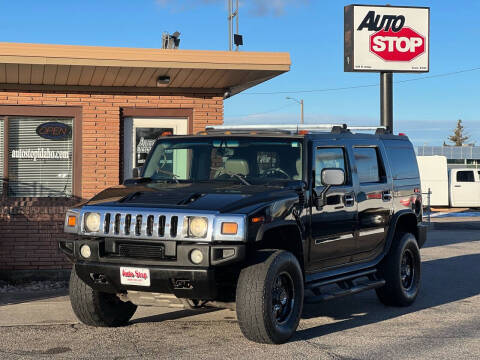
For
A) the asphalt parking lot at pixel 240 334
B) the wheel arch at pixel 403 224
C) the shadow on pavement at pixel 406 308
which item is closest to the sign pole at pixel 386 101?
the shadow on pavement at pixel 406 308

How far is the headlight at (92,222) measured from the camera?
22.4ft

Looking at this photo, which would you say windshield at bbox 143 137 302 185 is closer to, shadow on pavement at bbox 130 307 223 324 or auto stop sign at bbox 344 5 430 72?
shadow on pavement at bbox 130 307 223 324

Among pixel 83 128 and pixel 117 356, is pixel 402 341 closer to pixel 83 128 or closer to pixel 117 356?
pixel 117 356

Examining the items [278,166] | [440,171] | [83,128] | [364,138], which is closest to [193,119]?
[83,128]

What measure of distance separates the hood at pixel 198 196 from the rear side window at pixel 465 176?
1068 inches

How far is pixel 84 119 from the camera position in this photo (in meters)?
12.6

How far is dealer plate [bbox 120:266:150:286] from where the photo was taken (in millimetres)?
6543

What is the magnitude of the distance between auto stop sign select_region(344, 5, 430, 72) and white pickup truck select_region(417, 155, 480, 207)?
43.5ft

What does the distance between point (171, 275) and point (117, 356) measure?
84cm

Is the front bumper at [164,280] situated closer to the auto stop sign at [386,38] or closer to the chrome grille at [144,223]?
the chrome grille at [144,223]

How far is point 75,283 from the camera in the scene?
7422mm

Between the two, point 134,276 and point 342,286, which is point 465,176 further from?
point 134,276

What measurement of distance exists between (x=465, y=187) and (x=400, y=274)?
25.1m

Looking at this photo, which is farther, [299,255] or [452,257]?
[452,257]
